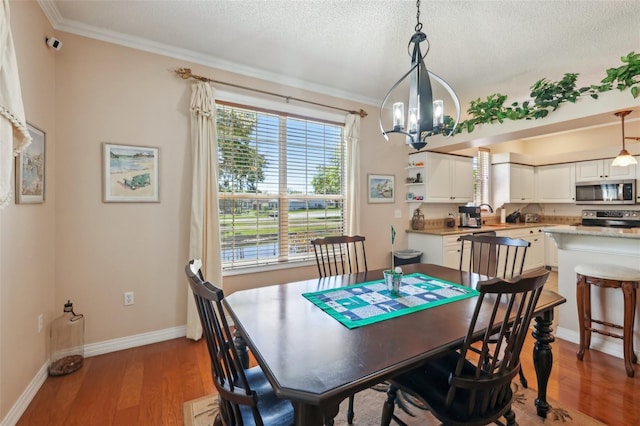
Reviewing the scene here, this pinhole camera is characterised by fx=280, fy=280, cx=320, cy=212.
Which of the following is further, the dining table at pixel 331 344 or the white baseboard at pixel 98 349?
the white baseboard at pixel 98 349

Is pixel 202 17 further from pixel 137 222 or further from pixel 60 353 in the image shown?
pixel 60 353

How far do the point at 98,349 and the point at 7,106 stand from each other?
213 cm

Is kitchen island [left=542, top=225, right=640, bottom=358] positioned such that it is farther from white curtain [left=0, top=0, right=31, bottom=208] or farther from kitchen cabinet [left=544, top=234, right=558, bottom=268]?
white curtain [left=0, top=0, right=31, bottom=208]

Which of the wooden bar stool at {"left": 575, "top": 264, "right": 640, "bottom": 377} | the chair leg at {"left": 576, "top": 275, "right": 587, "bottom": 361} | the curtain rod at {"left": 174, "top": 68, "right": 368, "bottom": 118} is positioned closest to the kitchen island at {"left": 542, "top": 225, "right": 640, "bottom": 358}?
the wooden bar stool at {"left": 575, "top": 264, "right": 640, "bottom": 377}

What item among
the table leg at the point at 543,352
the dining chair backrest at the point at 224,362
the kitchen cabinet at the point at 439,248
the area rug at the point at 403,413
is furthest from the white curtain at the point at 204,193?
the kitchen cabinet at the point at 439,248

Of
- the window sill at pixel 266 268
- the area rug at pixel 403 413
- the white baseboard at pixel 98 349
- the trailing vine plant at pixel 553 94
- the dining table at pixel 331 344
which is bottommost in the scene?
the area rug at pixel 403 413

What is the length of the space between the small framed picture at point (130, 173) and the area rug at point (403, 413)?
178 centimetres

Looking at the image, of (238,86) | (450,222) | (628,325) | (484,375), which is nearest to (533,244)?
(450,222)

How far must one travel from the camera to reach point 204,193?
9.05 feet

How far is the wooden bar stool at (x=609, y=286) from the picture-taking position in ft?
7.00

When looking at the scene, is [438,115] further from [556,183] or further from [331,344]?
[556,183]

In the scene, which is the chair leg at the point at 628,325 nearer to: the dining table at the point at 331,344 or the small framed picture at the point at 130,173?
the dining table at the point at 331,344

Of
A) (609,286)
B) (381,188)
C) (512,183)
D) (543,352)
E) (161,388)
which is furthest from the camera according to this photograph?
(512,183)

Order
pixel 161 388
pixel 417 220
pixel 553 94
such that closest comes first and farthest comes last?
pixel 161 388 < pixel 553 94 < pixel 417 220
